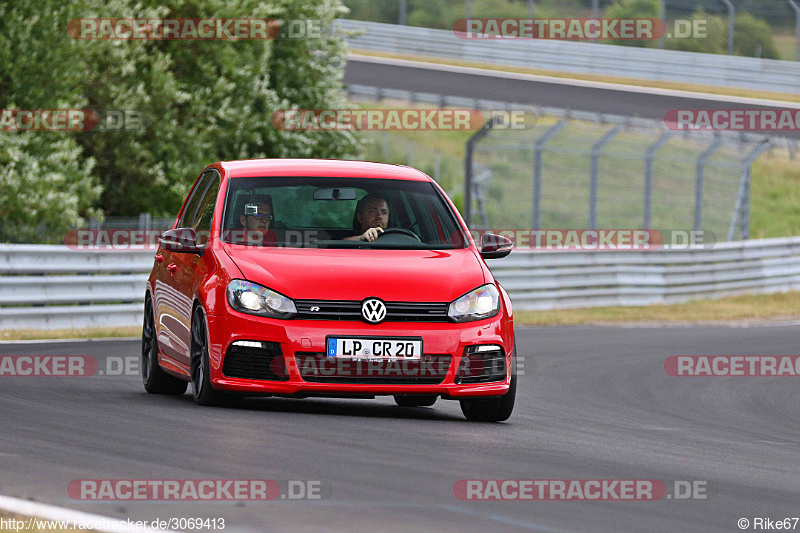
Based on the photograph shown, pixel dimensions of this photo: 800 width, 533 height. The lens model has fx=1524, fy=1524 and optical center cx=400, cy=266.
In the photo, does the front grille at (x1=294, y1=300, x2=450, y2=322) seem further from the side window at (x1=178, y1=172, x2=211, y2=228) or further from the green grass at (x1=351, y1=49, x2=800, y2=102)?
the green grass at (x1=351, y1=49, x2=800, y2=102)

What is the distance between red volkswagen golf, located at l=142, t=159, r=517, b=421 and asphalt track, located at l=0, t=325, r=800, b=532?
24cm

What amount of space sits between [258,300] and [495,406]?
1.68m

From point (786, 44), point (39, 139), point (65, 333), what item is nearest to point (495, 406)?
point (65, 333)

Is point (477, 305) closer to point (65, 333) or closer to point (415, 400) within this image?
point (415, 400)

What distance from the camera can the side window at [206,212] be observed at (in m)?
9.84

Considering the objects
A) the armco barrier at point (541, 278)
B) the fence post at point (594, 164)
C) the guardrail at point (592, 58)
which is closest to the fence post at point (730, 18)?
the guardrail at point (592, 58)

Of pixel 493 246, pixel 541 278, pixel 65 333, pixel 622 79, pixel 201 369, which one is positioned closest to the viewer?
pixel 201 369

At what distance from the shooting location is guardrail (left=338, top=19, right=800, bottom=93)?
43375 mm

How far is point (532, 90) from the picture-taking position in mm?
43438

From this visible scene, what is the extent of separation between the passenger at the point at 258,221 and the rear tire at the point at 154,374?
140 cm

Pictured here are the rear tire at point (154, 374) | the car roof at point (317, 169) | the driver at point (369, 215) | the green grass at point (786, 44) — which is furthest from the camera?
the green grass at point (786, 44)

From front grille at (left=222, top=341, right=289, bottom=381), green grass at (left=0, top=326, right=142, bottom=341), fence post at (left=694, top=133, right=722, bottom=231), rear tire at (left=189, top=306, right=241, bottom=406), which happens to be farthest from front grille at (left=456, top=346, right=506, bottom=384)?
fence post at (left=694, top=133, right=722, bottom=231)

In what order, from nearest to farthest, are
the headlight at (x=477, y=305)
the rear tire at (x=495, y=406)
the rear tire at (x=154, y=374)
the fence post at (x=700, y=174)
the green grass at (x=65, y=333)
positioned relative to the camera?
the headlight at (x=477, y=305) < the rear tire at (x=495, y=406) < the rear tire at (x=154, y=374) < the green grass at (x=65, y=333) < the fence post at (x=700, y=174)

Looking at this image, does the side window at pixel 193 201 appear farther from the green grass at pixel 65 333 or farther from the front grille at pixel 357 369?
the green grass at pixel 65 333
